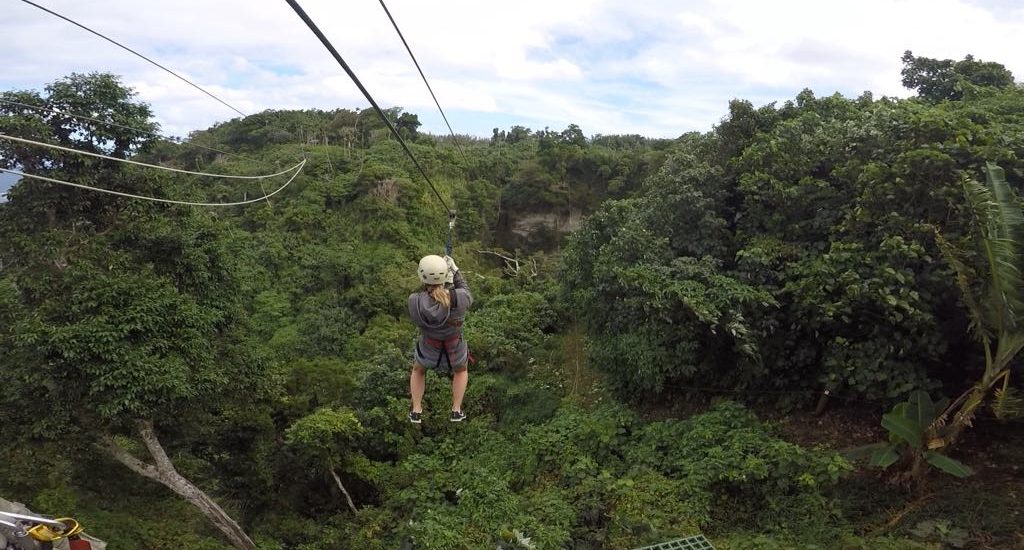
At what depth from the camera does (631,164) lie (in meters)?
23.8

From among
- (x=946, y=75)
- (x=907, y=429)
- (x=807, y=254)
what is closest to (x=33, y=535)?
(x=907, y=429)

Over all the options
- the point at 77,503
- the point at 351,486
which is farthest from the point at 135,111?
the point at 351,486

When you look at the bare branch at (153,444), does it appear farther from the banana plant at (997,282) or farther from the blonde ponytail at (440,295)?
the banana plant at (997,282)

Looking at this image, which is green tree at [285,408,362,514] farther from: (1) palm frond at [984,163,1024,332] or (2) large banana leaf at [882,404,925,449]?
(1) palm frond at [984,163,1024,332]

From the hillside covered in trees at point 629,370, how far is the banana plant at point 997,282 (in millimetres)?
24

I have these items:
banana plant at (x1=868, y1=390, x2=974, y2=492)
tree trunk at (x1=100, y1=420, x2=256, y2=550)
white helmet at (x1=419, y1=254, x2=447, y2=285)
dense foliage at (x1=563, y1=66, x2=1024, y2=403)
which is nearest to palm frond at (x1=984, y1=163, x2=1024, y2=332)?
dense foliage at (x1=563, y1=66, x2=1024, y2=403)

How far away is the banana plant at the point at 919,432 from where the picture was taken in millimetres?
4965

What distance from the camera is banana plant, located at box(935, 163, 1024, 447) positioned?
4.47 meters

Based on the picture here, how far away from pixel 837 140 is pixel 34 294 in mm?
10298

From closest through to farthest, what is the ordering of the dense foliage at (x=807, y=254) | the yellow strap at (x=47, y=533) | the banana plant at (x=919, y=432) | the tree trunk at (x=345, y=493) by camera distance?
the yellow strap at (x=47, y=533) → the banana plant at (x=919, y=432) → the dense foliage at (x=807, y=254) → the tree trunk at (x=345, y=493)

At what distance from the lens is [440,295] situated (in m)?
3.92

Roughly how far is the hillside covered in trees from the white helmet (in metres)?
3.03

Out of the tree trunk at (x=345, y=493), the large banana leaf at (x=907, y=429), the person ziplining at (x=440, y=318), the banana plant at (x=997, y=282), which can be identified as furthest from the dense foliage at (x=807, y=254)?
the tree trunk at (x=345, y=493)

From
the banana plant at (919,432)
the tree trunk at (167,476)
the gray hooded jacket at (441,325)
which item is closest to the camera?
the gray hooded jacket at (441,325)
